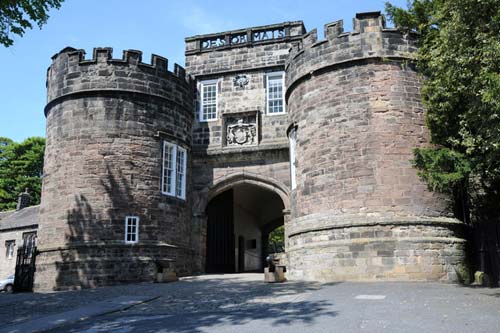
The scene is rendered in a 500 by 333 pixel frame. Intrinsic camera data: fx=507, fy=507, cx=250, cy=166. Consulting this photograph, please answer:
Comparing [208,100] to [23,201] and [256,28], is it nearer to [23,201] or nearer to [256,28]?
[256,28]

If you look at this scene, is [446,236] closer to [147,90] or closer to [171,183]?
[171,183]

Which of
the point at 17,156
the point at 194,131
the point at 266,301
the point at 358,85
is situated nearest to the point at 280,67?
the point at 194,131

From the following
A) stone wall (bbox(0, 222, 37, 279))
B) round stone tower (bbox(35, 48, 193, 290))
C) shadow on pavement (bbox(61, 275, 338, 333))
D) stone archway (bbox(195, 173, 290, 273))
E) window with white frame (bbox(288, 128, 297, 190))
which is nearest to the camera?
shadow on pavement (bbox(61, 275, 338, 333))

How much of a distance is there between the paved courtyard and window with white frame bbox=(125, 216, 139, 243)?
117 inches

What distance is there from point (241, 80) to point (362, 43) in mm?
6204

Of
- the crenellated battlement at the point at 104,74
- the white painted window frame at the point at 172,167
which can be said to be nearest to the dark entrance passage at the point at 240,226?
the white painted window frame at the point at 172,167

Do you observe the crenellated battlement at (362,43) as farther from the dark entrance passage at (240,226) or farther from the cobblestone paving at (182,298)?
the cobblestone paving at (182,298)

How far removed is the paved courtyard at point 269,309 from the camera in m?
7.43

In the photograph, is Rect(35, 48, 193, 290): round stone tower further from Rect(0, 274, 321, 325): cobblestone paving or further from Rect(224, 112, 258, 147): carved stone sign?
Rect(224, 112, 258, 147): carved stone sign

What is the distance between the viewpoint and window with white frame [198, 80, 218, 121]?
1980 cm

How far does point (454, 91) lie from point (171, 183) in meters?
10.0

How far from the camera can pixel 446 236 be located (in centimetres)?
1355

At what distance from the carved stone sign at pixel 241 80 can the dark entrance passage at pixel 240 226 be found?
394 cm

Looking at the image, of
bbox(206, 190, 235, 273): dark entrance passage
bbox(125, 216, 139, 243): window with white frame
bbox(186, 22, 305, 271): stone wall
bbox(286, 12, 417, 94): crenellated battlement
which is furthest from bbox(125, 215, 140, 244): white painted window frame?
bbox(286, 12, 417, 94): crenellated battlement
